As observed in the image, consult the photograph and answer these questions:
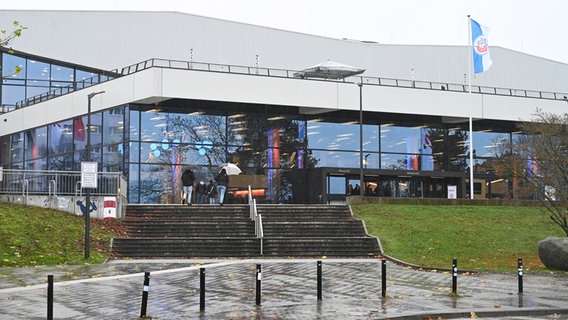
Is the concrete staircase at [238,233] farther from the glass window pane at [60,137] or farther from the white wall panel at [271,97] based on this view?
the glass window pane at [60,137]

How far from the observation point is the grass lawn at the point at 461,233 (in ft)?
84.6

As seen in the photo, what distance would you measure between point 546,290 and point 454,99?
1195 inches

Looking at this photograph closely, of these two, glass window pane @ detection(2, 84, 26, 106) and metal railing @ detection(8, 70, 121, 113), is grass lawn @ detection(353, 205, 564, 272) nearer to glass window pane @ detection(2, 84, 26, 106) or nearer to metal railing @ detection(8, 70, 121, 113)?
metal railing @ detection(8, 70, 121, 113)

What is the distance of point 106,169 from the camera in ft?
135

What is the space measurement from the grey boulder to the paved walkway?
1.52 meters

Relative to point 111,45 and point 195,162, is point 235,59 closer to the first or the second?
point 111,45

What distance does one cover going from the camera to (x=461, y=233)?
30.4 meters

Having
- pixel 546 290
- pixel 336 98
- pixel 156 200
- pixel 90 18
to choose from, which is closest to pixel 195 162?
pixel 156 200

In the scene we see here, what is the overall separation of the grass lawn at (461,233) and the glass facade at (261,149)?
25.5 ft

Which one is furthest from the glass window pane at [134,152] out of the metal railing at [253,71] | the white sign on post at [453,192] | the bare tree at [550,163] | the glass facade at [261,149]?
the white sign on post at [453,192]

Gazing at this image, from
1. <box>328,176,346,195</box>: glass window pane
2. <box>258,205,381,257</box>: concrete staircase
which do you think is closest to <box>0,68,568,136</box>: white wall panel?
<box>328,176,346,195</box>: glass window pane

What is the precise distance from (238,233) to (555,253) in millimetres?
12996

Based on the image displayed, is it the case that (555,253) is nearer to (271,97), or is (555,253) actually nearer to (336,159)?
(271,97)

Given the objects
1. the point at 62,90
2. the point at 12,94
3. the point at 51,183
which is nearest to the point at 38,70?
the point at 12,94
